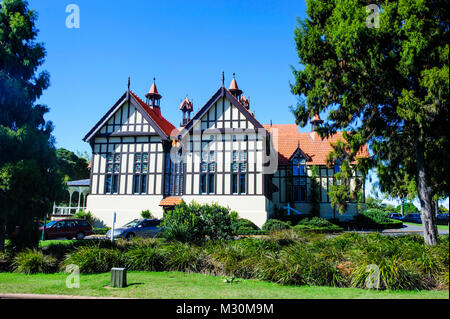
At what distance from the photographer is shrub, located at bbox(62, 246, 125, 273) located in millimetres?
10758

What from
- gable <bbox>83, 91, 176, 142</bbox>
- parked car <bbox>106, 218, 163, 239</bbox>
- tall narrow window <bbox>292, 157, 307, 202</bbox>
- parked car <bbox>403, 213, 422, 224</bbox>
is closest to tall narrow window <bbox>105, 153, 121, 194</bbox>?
gable <bbox>83, 91, 176, 142</bbox>

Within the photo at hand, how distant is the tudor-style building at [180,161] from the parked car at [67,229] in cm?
478

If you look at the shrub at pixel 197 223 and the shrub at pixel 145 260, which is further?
the shrub at pixel 197 223

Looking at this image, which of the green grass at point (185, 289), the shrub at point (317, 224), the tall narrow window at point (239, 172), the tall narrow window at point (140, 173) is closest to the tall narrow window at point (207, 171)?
the tall narrow window at point (239, 172)

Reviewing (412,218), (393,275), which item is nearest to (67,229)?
(393,275)

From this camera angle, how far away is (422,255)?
8602 mm

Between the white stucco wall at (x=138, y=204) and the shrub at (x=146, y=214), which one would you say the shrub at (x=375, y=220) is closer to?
the white stucco wall at (x=138, y=204)

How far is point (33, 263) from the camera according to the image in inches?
432

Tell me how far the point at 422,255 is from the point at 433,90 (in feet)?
15.9

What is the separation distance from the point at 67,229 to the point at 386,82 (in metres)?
21.6

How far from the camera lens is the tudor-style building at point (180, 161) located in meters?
27.0

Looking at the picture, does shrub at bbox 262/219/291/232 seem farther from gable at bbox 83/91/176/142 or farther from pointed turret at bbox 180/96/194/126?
pointed turret at bbox 180/96/194/126
